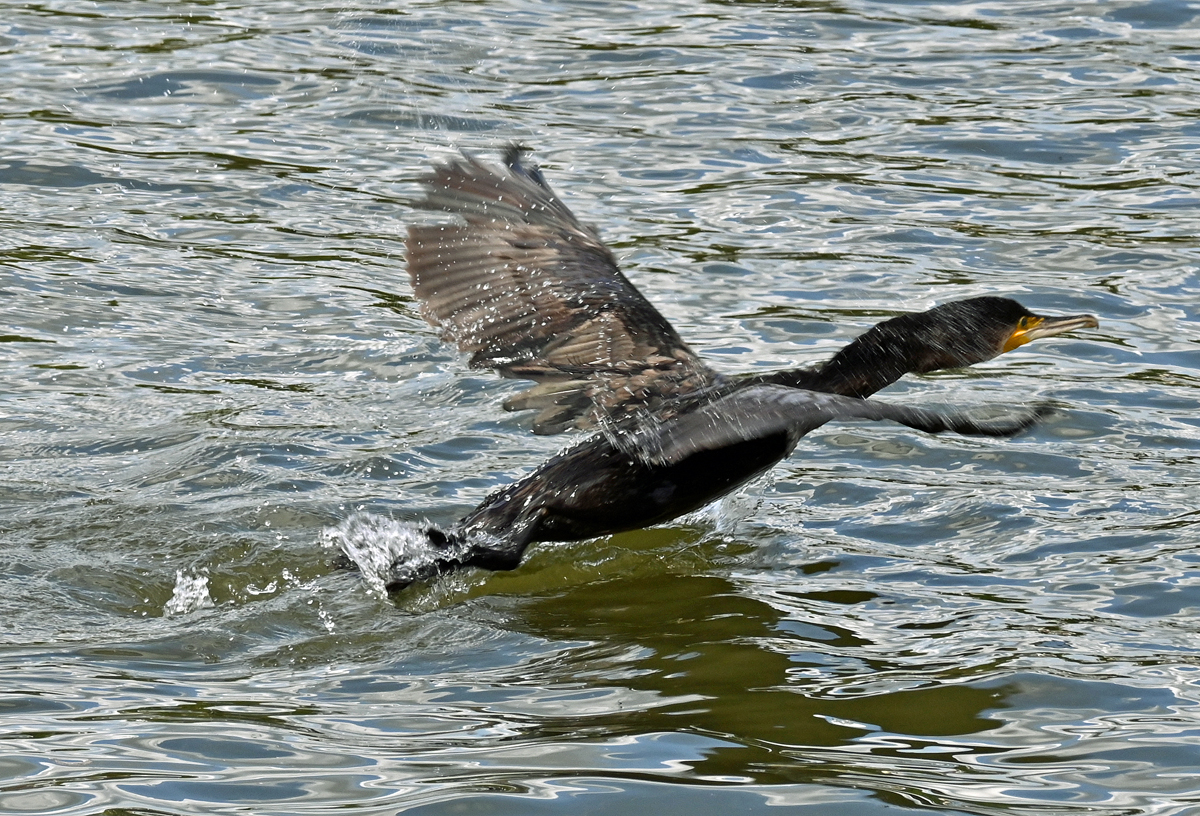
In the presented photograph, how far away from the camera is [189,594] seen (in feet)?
17.6

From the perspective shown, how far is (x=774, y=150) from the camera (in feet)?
31.9

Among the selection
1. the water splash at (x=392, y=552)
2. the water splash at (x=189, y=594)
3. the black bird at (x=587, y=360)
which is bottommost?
the water splash at (x=189, y=594)

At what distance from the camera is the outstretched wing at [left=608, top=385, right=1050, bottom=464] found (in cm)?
432

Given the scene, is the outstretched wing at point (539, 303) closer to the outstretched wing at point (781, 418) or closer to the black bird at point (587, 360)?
the black bird at point (587, 360)

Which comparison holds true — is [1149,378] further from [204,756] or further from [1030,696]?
[204,756]

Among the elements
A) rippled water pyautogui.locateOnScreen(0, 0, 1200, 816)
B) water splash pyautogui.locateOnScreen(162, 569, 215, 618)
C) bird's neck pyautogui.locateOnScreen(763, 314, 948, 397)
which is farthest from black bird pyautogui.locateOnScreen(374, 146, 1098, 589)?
water splash pyautogui.locateOnScreen(162, 569, 215, 618)

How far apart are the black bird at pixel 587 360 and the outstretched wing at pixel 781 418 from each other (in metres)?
0.01

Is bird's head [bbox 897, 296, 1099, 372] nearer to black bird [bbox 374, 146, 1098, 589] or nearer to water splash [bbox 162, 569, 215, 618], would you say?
black bird [bbox 374, 146, 1098, 589]

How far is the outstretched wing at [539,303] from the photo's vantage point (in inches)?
228

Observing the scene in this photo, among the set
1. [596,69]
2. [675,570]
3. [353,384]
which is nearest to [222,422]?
[353,384]

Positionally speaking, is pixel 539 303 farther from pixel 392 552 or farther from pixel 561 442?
pixel 392 552

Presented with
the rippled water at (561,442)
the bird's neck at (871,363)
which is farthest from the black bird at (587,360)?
the rippled water at (561,442)

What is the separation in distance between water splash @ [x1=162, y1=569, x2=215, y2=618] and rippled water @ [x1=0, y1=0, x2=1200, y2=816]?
0.06ft

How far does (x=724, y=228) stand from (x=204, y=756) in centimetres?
539
